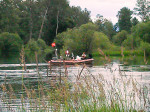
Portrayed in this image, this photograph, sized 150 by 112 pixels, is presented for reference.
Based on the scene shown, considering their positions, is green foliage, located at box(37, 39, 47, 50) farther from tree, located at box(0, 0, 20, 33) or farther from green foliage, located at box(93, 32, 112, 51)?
green foliage, located at box(93, 32, 112, 51)

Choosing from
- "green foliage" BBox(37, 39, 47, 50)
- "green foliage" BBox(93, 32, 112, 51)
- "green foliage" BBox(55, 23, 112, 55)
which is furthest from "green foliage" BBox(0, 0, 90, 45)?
"green foliage" BBox(55, 23, 112, 55)

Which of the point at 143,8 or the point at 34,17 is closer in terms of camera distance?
the point at 34,17

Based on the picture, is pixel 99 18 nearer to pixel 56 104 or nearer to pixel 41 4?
pixel 41 4

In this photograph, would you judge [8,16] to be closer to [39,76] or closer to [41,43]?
[41,43]

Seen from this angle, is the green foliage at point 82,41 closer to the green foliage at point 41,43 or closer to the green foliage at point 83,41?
the green foliage at point 83,41

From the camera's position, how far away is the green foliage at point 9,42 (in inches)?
2579

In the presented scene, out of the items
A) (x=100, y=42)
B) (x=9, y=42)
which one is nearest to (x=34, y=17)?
(x=9, y=42)

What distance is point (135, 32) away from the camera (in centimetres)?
5803

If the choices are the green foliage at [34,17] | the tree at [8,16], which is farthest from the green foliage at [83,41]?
the tree at [8,16]

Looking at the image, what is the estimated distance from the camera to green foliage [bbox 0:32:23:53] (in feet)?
215

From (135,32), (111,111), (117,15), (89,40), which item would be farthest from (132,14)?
(111,111)

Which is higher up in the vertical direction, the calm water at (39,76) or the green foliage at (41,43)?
the green foliage at (41,43)

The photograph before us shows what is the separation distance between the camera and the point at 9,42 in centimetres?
6625

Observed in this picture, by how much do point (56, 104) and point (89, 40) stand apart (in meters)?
43.3
